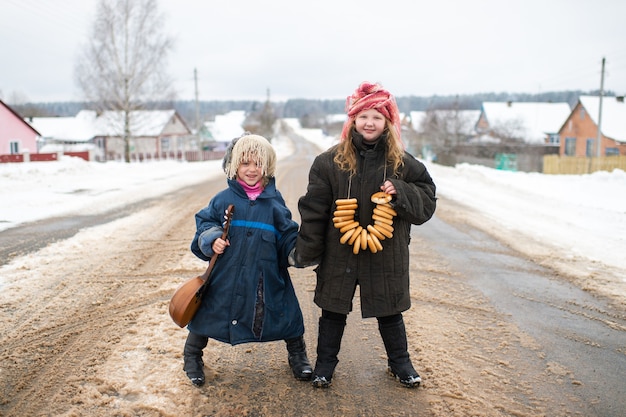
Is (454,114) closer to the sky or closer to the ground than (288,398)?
closer to the sky

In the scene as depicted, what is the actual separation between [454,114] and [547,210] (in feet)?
146

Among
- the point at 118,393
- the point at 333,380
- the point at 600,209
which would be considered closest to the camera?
the point at 118,393

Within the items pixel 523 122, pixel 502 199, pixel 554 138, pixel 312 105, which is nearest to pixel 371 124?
pixel 502 199

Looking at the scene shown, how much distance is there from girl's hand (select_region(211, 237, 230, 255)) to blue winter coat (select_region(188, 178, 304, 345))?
0.10 ft

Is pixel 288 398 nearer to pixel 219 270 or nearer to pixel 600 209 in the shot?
pixel 219 270

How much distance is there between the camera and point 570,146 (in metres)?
47.8

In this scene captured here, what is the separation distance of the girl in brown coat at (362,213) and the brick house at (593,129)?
136 ft

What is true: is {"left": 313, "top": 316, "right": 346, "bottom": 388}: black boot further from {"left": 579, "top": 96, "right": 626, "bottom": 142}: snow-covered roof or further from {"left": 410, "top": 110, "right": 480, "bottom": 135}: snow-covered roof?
{"left": 410, "top": 110, "right": 480, "bottom": 135}: snow-covered roof

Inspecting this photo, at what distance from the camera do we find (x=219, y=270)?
3230 mm

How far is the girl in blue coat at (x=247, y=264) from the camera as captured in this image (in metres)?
3.18

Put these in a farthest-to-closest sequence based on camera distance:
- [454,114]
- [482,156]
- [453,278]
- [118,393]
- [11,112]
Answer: [454,114] → [482,156] → [11,112] → [453,278] → [118,393]

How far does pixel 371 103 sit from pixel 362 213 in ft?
2.17

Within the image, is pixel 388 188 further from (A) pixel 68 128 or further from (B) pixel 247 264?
(A) pixel 68 128

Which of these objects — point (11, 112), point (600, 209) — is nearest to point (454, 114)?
point (11, 112)
